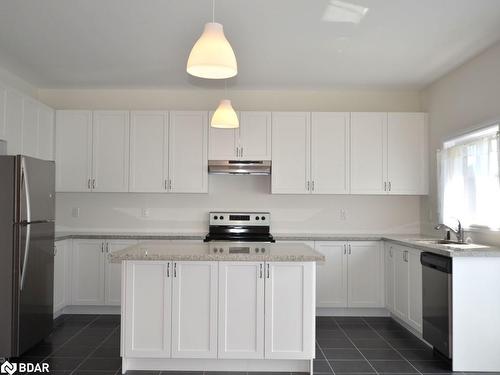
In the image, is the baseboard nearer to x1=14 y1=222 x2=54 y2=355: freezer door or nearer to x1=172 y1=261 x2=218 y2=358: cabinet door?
x1=172 y1=261 x2=218 y2=358: cabinet door

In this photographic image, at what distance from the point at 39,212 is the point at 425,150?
13.7ft

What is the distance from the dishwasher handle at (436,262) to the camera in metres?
3.21

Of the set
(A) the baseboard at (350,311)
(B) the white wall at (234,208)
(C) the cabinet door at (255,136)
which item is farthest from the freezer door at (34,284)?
(A) the baseboard at (350,311)

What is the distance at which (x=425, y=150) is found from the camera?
489 centimetres

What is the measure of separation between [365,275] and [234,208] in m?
1.75

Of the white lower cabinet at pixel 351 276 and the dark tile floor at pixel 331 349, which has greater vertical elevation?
the white lower cabinet at pixel 351 276

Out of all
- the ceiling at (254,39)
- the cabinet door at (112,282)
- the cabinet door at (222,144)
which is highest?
the ceiling at (254,39)

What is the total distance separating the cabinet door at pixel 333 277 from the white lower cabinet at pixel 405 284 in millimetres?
481

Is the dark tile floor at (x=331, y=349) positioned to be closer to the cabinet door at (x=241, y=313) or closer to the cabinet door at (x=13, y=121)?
the cabinet door at (x=241, y=313)

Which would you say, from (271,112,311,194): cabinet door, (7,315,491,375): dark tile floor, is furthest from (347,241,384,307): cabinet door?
(271,112,311,194): cabinet door

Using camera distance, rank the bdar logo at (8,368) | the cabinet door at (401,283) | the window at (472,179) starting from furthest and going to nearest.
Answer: the cabinet door at (401,283), the window at (472,179), the bdar logo at (8,368)

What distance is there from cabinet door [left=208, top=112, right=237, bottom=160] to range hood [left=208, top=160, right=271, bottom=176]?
6 centimetres

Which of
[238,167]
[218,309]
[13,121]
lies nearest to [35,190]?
[13,121]

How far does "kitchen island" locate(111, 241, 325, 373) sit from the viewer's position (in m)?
2.99
